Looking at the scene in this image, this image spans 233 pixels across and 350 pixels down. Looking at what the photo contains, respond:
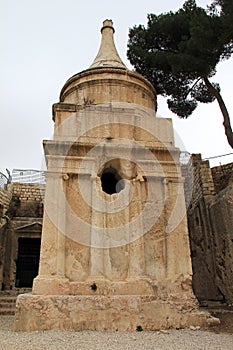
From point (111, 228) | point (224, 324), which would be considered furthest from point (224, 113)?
point (224, 324)

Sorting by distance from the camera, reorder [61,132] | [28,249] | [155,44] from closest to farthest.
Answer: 1. [61,132]
2. [155,44]
3. [28,249]

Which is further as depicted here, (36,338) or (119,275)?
(119,275)

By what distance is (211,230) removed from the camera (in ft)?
38.8

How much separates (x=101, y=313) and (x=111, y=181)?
346 cm

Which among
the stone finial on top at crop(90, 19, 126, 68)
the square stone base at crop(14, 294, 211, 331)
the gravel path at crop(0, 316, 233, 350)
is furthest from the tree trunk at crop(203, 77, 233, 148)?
the gravel path at crop(0, 316, 233, 350)

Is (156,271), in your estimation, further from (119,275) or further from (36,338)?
(36,338)

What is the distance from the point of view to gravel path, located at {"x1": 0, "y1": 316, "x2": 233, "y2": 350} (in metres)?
5.22

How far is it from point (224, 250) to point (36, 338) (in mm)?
6879

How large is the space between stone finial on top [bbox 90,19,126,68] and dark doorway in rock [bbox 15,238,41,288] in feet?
27.6

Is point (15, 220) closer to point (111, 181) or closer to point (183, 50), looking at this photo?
point (111, 181)

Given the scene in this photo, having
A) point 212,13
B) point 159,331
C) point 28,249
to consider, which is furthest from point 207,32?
point 28,249

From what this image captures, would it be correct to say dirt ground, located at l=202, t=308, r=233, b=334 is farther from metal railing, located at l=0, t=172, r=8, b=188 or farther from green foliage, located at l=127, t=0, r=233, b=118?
metal railing, located at l=0, t=172, r=8, b=188

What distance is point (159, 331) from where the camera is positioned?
6.45m

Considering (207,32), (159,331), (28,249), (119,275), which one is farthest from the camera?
(28,249)
